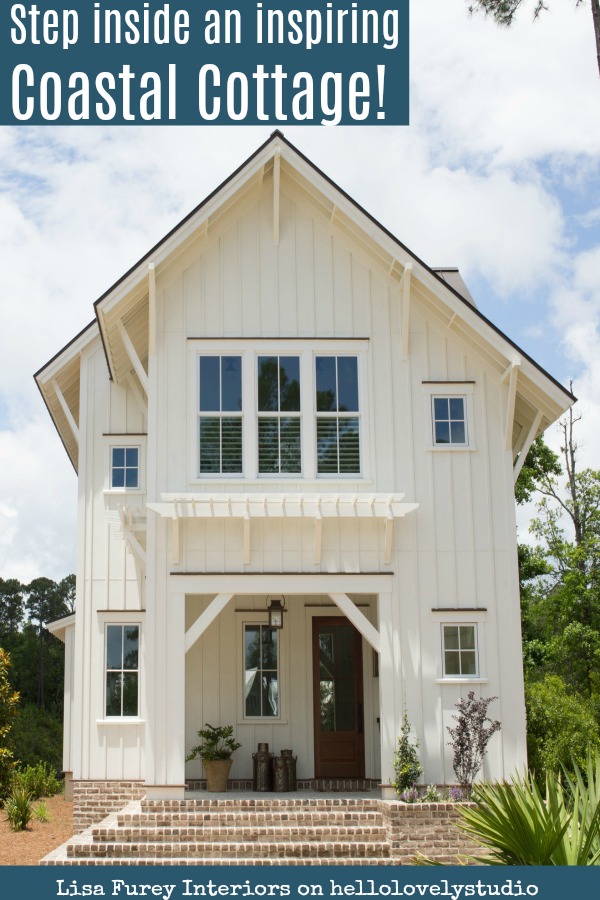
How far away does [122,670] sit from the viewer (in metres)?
18.6

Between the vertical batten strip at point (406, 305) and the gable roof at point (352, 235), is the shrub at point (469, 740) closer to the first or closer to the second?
the gable roof at point (352, 235)

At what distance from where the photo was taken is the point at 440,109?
17234 millimetres

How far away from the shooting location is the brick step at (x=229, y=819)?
14.3 meters

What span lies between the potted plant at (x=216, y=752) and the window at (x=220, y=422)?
439cm

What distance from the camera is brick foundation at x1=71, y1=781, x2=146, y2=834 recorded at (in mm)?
17953

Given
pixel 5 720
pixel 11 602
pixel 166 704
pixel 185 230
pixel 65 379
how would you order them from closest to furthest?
pixel 166 704 < pixel 185 230 < pixel 65 379 < pixel 5 720 < pixel 11 602

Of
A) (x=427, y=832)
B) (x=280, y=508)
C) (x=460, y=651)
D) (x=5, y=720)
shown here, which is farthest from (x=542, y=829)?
(x=5, y=720)

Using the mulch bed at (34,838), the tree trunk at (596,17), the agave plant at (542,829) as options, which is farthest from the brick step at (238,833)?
the tree trunk at (596,17)

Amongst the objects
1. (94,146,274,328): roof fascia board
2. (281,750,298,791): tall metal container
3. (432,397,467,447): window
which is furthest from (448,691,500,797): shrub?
(94,146,274,328): roof fascia board

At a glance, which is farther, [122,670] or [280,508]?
[122,670]

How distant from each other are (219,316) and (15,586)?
183ft

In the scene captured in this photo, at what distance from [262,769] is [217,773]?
0.70 m

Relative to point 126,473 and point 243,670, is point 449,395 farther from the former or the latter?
point 126,473
